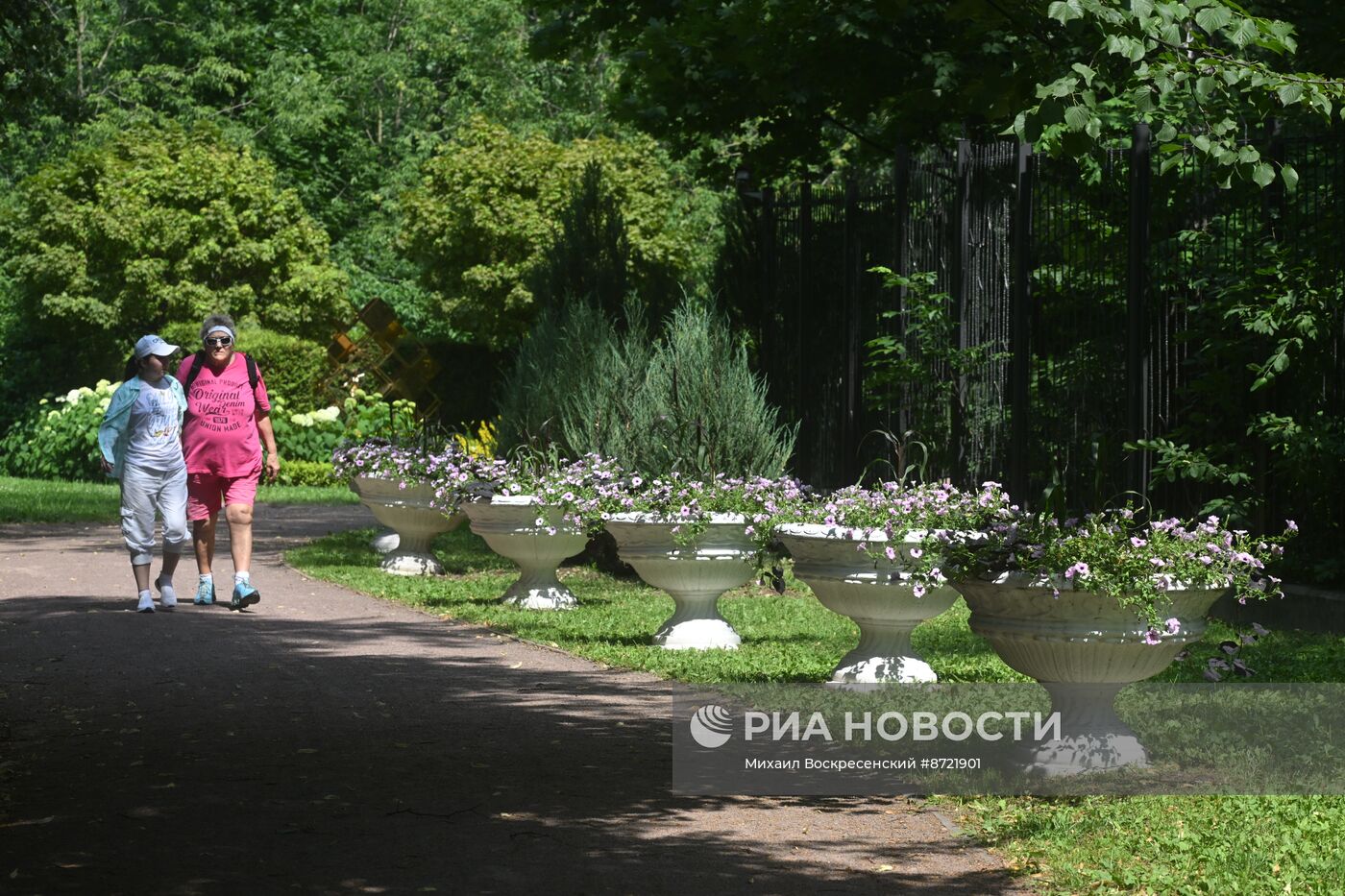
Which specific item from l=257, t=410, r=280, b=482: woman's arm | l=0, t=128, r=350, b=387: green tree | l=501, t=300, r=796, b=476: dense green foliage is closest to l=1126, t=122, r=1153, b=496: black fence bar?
l=501, t=300, r=796, b=476: dense green foliage

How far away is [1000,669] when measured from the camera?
334 inches

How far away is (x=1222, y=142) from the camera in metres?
5.58

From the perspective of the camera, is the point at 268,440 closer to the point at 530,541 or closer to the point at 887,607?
the point at 530,541

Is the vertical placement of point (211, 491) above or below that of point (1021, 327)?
below

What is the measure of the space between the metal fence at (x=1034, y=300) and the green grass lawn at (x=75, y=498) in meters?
8.85

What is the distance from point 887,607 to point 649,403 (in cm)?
398

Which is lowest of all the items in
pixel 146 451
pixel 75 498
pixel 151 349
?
pixel 75 498

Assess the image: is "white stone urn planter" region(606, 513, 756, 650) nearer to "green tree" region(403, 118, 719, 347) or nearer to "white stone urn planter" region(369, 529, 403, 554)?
"white stone urn planter" region(369, 529, 403, 554)

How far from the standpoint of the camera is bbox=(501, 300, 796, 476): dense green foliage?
1113 centimetres

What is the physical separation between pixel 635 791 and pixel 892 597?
212 cm

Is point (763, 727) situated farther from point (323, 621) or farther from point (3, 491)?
point (3, 491)

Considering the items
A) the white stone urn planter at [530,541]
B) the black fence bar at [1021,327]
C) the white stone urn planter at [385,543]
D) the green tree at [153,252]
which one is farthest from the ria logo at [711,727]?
the green tree at [153,252]

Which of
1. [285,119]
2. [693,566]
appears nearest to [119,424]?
[693,566]

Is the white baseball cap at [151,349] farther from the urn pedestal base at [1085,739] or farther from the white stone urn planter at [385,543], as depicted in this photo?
the urn pedestal base at [1085,739]
